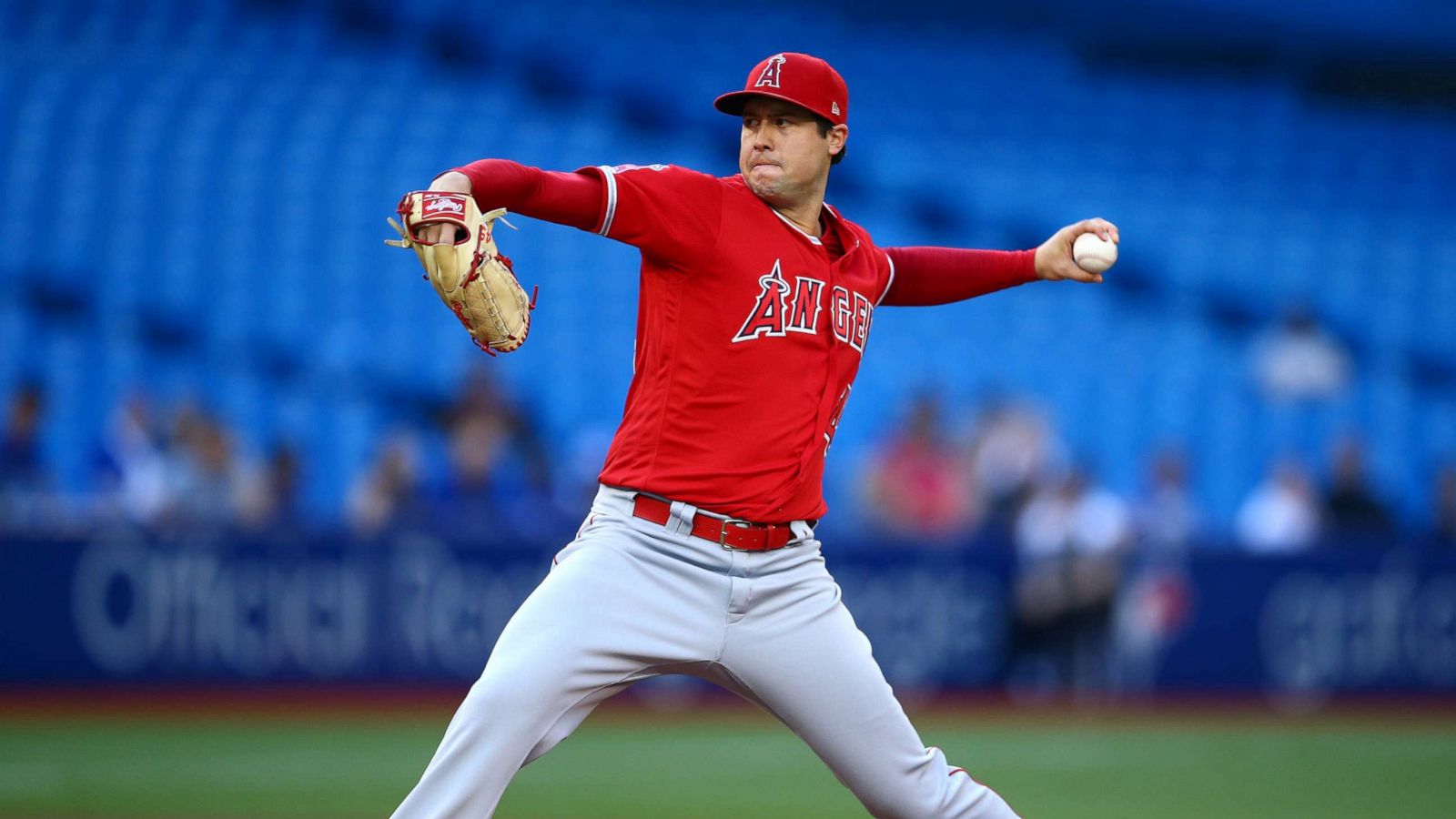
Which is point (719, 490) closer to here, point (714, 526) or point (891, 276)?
point (714, 526)

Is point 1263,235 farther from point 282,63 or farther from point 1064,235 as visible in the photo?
point 1064,235

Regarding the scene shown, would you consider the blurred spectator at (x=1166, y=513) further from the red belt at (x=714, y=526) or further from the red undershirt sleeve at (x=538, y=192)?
the red undershirt sleeve at (x=538, y=192)

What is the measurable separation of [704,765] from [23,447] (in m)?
4.81

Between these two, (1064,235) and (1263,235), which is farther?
(1263,235)

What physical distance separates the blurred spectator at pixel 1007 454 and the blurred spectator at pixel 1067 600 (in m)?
0.36

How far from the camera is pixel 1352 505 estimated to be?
13297 millimetres

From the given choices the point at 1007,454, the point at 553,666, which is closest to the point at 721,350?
the point at 553,666

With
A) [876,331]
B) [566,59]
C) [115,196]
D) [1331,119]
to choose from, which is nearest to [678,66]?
[566,59]

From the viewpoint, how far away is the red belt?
Answer: 171 inches

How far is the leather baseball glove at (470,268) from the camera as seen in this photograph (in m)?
3.80

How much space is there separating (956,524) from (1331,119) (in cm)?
791

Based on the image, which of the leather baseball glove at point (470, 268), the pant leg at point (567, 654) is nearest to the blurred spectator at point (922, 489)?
the pant leg at point (567, 654)

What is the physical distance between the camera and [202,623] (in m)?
10.7

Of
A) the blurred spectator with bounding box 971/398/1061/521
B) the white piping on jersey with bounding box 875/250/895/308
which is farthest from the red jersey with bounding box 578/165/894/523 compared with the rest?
the blurred spectator with bounding box 971/398/1061/521
